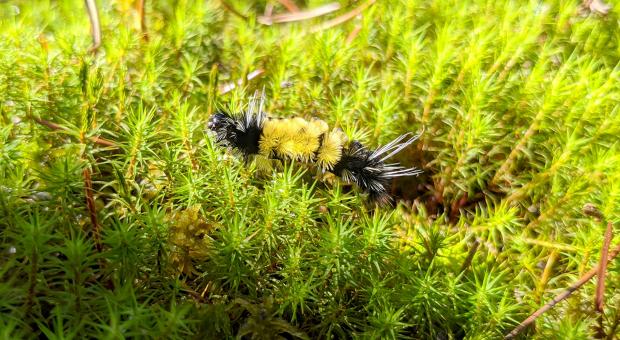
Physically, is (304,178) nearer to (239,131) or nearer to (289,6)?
(239,131)

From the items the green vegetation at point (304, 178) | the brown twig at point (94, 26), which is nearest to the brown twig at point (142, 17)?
the green vegetation at point (304, 178)

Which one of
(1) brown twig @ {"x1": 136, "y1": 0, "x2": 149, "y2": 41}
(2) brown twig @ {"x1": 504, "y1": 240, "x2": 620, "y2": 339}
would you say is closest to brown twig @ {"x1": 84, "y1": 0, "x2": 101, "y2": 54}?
(1) brown twig @ {"x1": 136, "y1": 0, "x2": 149, "y2": 41}

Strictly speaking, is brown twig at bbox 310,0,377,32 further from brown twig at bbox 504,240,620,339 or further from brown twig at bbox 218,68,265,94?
brown twig at bbox 504,240,620,339

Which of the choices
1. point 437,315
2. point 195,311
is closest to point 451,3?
point 437,315

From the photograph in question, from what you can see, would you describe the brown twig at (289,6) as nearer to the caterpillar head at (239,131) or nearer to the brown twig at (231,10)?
the brown twig at (231,10)

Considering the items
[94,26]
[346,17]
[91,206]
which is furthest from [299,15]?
[91,206]
